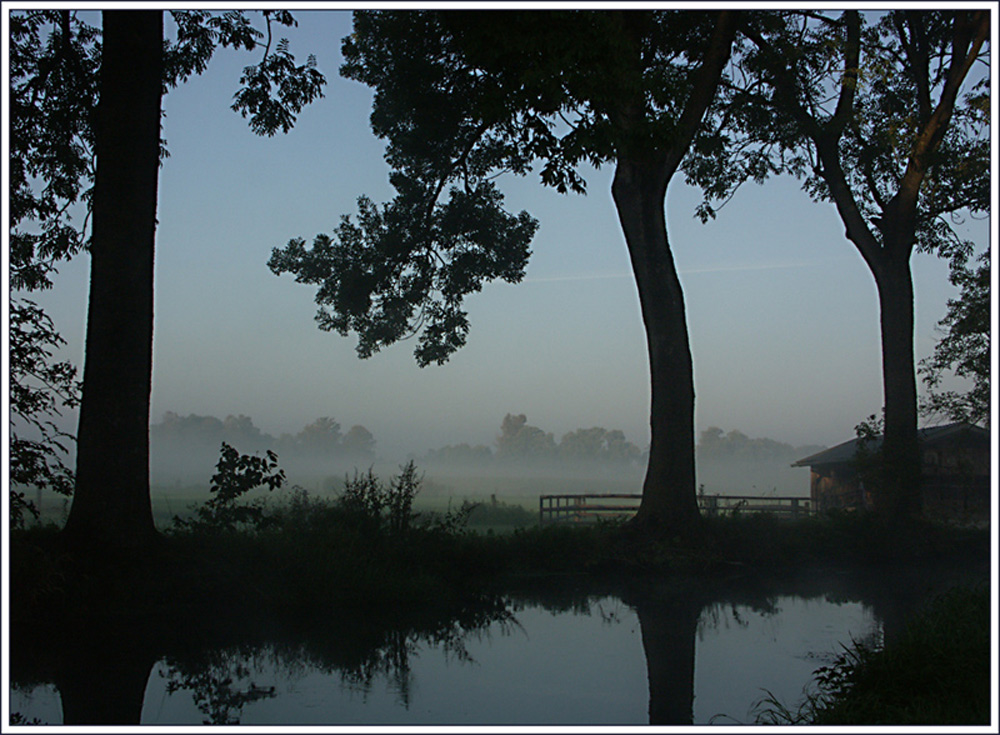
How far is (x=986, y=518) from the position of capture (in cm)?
2531

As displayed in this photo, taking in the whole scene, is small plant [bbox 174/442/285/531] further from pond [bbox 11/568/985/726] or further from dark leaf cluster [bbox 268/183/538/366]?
dark leaf cluster [bbox 268/183/538/366]

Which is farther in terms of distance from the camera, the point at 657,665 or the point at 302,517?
the point at 302,517

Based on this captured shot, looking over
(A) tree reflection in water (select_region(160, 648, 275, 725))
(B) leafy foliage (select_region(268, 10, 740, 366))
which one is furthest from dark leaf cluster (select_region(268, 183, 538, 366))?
(A) tree reflection in water (select_region(160, 648, 275, 725))

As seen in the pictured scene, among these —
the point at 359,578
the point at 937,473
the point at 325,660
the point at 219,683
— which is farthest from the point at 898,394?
the point at 219,683

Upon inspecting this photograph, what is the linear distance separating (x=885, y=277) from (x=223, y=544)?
18.2m

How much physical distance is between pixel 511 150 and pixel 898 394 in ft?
47.4

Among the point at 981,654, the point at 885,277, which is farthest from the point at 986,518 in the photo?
the point at 981,654

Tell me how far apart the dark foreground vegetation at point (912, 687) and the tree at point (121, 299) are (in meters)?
8.21

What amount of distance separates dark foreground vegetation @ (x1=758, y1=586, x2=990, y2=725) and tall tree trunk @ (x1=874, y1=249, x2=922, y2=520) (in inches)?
546

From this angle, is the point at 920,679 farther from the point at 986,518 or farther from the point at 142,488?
the point at 986,518

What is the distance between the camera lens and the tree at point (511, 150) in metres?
11.2

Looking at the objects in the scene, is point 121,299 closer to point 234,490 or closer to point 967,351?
point 234,490

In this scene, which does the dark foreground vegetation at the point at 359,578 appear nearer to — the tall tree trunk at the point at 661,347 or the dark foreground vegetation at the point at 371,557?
the dark foreground vegetation at the point at 371,557

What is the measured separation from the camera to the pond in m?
6.52
